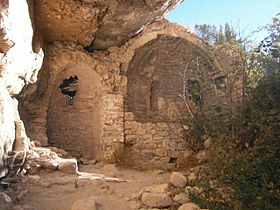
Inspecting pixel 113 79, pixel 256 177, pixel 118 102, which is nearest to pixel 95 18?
pixel 113 79

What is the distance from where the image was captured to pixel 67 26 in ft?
24.5

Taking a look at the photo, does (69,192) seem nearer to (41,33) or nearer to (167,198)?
(167,198)

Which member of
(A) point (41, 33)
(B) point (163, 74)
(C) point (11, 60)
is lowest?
(C) point (11, 60)

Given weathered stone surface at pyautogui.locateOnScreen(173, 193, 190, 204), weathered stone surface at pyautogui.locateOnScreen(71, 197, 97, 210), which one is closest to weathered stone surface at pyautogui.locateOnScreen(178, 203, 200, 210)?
weathered stone surface at pyautogui.locateOnScreen(173, 193, 190, 204)

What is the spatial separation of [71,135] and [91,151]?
0.77 metres

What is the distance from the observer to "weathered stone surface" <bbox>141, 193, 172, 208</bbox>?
389 cm

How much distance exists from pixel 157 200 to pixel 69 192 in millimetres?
1473

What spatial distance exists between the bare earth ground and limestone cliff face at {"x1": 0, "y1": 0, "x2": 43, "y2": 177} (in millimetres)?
552

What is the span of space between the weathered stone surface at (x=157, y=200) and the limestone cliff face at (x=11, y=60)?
2.05 metres

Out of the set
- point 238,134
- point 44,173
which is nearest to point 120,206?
point 44,173

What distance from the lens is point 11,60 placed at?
4359 millimetres

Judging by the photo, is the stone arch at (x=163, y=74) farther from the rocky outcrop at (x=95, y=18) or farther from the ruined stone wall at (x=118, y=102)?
the rocky outcrop at (x=95, y=18)

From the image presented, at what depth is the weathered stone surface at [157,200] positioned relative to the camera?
3.89m

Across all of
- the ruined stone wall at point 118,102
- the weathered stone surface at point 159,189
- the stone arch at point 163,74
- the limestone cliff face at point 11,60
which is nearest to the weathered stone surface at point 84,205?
the weathered stone surface at point 159,189
